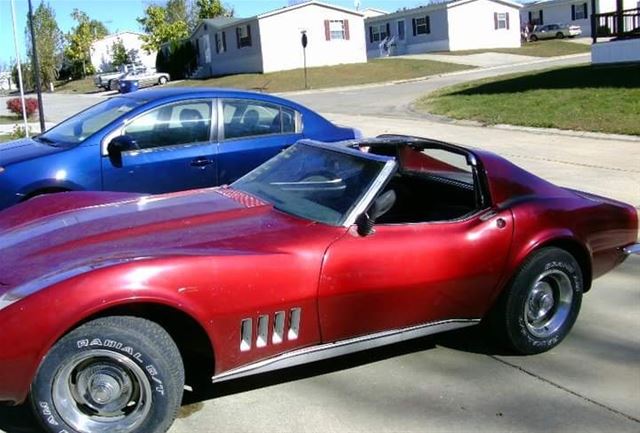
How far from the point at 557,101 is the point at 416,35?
38.0 meters

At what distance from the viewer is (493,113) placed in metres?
16.4

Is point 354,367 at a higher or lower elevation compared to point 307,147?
lower

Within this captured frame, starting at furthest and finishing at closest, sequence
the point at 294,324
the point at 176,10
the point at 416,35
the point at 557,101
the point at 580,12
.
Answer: the point at 176,10 < the point at 580,12 < the point at 416,35 < the point at 557,101 < the point at 294,324

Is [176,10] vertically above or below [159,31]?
above

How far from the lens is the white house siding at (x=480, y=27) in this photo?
50156 mm

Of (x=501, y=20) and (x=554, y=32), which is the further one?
(x=554, y=32)

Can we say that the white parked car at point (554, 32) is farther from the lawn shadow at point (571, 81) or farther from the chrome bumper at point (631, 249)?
→ the chrome bumper at point (631, 249)

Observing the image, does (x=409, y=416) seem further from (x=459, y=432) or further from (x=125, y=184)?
(x=125, y=184)

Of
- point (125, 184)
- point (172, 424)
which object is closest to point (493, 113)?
point (125, 184)

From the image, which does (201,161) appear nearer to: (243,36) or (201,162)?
(201,162)

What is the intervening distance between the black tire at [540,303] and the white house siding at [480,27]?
1876 inches

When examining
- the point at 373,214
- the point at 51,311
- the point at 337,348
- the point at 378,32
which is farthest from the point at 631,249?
the point at 378,32

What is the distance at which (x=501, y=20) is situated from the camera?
5291 cm

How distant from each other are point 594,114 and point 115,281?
13432mm
